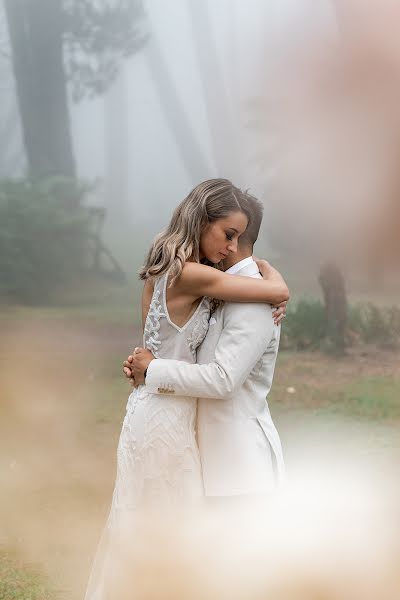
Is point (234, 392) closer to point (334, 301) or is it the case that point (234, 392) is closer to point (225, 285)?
point (225, 285)

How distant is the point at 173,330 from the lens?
7.32 feet

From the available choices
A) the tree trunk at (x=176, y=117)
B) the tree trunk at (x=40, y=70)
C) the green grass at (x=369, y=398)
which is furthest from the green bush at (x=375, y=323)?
the tree trunk at (x=40, y=70)

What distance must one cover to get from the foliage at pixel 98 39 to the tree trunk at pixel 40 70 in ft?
0.32

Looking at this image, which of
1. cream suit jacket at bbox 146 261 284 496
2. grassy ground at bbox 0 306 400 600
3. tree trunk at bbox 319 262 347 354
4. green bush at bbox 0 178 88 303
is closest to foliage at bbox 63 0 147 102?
green bush at bbox 0 178 88 303

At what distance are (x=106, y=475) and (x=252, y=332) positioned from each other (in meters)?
3.08

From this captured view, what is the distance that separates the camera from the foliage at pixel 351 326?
7301 mm

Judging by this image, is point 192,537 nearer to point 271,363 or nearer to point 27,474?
point 271,363

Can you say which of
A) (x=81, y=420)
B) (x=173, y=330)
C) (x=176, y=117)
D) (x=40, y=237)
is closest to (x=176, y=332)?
(x=173, y=330)

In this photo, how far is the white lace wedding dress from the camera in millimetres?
2225

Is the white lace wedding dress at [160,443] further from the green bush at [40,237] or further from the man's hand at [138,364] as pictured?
the green bush at [40,237]

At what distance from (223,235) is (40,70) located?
599cm

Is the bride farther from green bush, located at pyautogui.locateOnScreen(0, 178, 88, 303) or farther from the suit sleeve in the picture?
green bush, located at pyautogui.locateOnScreen(0, 178, 88, 303)

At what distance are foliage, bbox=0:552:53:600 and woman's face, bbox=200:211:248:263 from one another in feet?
5.53

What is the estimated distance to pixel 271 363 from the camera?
2.26 m
